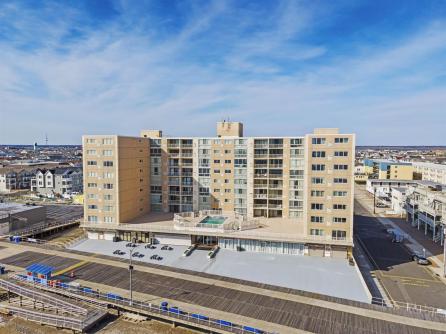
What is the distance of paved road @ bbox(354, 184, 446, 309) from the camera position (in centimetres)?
4706

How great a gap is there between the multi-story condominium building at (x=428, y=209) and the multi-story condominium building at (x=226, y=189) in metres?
30.4

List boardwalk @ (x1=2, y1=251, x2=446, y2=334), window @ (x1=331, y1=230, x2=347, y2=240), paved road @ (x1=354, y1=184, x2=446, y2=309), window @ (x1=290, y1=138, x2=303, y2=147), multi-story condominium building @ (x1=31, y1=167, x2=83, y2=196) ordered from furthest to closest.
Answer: multi-story condominium building @ (x1=31, y1=167, x2=83, y2=196) < window @ (x1=290, y1=138, x2=303, y2=147) < window @ (x1=331, y1=230, x2=347, y2=240) < paved road @ (x1=354, y1=184, x2=446, y2=309) < boardwalk @ (x1=2, y1=251, x2=446, y2=334)

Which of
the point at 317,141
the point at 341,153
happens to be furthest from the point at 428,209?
the point at 317,141

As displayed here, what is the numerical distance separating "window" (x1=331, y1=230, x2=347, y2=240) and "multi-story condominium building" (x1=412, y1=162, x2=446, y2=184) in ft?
315

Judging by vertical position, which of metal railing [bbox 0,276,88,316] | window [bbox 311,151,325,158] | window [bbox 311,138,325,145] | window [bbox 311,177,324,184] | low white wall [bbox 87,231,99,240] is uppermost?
window [bbox 311,138,325,145]

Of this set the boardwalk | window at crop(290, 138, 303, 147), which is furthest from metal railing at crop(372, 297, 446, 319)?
window at crop(290, 138, 303, 147)

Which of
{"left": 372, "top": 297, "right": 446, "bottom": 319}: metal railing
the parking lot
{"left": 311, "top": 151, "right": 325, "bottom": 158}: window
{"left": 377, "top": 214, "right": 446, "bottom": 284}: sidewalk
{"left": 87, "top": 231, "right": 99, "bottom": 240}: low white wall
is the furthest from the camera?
{"left": 87, "top": 231, "right": 99, "bottom": 240}: low white wall

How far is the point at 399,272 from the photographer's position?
2213 inches

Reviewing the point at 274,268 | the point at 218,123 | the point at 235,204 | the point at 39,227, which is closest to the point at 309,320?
the point at 274,268

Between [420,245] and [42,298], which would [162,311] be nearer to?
[42,298]

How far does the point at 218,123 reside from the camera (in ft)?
265

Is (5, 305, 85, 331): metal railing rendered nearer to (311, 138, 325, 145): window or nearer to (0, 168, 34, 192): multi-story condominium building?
(311, 138, 325, 145): window

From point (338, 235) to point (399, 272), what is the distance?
1192cm

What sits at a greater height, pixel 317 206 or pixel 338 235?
pixel 317 206
